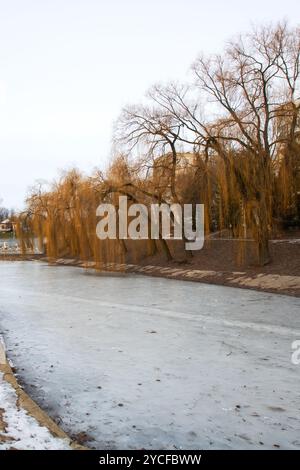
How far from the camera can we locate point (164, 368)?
6.80 m

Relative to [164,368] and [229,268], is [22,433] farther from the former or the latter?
[229,268]

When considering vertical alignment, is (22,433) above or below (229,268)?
below

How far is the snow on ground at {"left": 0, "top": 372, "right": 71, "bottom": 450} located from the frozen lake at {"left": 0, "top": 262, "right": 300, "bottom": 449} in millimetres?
422

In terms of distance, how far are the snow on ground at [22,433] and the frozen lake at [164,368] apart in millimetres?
422

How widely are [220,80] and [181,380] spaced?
44.2 feet

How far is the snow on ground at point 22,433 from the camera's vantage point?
3.98m

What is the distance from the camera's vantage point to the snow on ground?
3977 mm

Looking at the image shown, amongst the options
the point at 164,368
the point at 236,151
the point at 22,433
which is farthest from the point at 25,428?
Result: the point at 236,151

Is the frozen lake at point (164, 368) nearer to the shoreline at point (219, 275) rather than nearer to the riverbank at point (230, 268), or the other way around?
the shoreline at point (219, 275)

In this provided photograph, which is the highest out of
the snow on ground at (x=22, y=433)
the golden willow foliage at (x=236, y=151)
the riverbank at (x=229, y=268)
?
the golden willow foliage at (x=236, y=151)

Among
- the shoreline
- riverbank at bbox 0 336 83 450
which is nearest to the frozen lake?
riverbank at bbox 0 336 83 450

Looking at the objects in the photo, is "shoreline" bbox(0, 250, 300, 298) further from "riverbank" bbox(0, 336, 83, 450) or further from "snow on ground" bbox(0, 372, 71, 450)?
"snow on ground" bbox(0, 372, 71, 450)

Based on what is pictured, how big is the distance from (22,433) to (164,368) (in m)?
2.95

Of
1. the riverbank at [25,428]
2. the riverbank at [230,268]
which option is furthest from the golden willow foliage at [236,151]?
the riverbank at [25,428]
